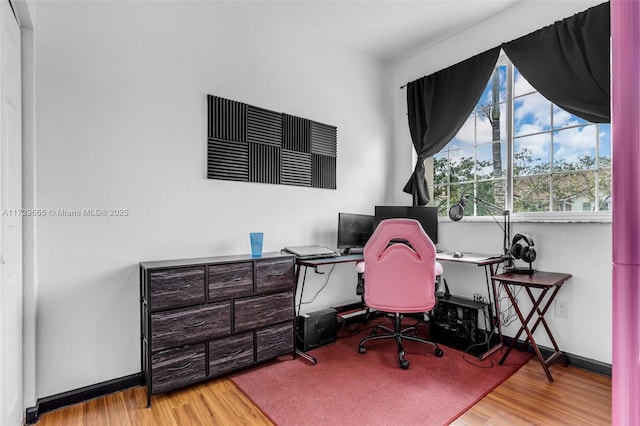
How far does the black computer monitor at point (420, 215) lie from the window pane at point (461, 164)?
0.47 meters

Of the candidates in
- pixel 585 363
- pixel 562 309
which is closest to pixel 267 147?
pixel 562 309

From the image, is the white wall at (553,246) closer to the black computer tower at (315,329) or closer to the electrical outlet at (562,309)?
the electrical outlet at (562,309)

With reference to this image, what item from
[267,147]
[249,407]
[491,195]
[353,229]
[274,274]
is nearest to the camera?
[249,407]

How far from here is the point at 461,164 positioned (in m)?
3.51


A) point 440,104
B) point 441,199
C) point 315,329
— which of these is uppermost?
point 440,104

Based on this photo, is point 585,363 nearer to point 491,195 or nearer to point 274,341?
point 491,195

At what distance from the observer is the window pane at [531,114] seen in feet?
9.37

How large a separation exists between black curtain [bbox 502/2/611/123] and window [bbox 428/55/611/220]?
0.62 ft

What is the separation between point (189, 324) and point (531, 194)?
9.75 feet

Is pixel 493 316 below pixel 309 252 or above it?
below

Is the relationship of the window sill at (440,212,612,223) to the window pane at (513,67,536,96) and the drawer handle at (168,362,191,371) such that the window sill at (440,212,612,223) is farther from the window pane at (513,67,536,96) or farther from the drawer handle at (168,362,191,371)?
the drawer handle at (168,362,191,371)

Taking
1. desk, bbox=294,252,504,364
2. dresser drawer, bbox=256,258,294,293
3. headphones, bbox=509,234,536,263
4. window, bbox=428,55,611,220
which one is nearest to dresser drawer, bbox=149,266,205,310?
dresser drawer, bbox=256,258,294,293

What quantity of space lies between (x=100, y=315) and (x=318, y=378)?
155 cm

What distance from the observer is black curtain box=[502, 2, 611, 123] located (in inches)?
94.0
